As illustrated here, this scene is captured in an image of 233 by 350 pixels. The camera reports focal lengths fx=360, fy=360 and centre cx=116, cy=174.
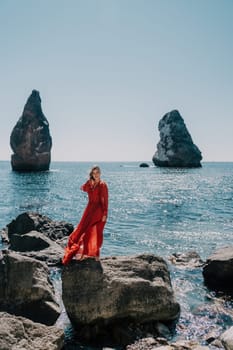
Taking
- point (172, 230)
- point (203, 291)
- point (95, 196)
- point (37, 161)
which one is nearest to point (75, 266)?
point (95, 196)

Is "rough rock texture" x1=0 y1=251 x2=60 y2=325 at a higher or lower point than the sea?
higher

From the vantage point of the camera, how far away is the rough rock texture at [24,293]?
9.48 m

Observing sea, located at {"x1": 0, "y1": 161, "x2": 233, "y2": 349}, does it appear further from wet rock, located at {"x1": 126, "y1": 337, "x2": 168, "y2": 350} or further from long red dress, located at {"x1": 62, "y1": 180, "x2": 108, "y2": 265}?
long red dress, located at {"x1": 62, "y1": 180, "x2": 108, "y2": 265}

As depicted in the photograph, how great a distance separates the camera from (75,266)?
9352 mm

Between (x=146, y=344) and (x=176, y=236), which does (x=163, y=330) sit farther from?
(x=176, y=236)

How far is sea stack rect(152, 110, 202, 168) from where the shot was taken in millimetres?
131750

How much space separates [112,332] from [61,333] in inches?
82.4

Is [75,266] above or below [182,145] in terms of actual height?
below

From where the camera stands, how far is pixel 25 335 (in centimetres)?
683

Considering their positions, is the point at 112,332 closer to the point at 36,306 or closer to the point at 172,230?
the point at 36,306

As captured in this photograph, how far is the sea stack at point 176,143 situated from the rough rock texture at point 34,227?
110 m

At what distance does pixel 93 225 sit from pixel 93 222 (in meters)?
0.09

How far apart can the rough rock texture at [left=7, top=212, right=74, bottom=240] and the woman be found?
467 inches

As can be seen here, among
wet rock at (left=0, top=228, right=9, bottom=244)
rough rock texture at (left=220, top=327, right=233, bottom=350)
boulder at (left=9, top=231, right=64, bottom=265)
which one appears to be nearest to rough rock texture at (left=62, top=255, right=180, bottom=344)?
rough rock texture at (left=220, top=327, right=233, bottom=350)
